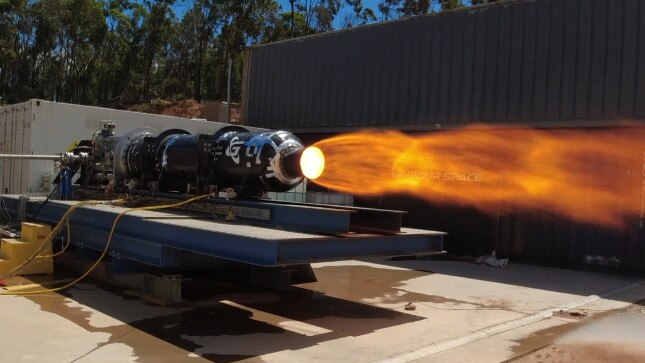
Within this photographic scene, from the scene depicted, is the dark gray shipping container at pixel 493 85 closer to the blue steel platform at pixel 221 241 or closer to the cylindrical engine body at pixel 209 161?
the blue steel platform at pixel 221 241

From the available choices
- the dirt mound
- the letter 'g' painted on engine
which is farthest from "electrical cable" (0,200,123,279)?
the dirt mound

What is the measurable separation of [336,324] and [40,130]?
7.89 m

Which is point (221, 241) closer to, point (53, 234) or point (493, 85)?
point (53, 234)

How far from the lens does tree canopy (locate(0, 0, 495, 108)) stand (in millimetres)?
42625

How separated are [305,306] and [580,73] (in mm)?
7768

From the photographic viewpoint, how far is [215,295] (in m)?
8.11

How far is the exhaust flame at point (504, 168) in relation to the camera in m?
11.4

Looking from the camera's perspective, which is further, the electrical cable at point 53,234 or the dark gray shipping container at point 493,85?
the dark gray shipping container at point 493,85

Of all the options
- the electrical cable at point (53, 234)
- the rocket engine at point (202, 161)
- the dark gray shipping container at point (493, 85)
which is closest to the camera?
the rocket engine at point (202, 161)

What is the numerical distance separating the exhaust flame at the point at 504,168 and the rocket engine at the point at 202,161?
378 cm

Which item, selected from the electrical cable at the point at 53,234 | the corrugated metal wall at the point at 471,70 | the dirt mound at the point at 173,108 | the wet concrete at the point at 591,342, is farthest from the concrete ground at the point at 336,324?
the dirt mound at the point at 173,108

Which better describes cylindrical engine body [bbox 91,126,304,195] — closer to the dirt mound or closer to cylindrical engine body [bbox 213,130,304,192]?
cylindrical engine body [bbox 213,130,304,192]

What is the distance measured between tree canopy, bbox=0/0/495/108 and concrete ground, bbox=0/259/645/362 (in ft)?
118

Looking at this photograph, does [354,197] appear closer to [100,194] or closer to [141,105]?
[100,194]
